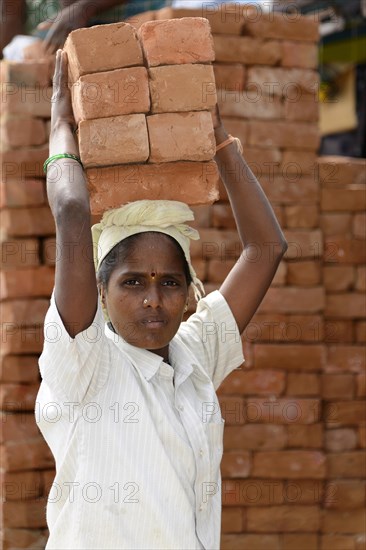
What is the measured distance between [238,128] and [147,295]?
187 cm

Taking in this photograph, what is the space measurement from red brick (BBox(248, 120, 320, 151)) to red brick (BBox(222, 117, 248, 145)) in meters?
0.03

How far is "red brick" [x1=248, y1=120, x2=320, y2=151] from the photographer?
429 cm

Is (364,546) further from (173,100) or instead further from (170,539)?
(173,100)

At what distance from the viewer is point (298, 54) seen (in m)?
4.38

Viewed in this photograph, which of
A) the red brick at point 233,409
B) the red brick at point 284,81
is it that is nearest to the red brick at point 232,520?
the red brick at point 233,409

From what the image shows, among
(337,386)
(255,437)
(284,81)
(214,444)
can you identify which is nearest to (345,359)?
(337,386)

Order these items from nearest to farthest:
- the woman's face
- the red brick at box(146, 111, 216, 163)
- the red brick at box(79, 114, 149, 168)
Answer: the woman's face, the red brick at box(79, 114, 149, 168), the red brick at box(146, 111, 216, 163)

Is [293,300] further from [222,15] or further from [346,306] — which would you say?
[222,15]

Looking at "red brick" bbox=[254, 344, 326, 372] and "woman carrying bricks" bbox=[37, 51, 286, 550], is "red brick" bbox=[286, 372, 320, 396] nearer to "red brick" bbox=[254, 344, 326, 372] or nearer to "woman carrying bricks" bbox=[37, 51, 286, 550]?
"red brick" bbox=[254, 344, 326, 372]

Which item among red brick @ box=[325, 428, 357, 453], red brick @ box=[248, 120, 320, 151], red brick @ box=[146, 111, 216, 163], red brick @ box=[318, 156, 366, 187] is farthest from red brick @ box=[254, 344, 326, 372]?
red brick @ box=[146, 111, 216, 163]

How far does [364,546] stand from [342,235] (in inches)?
57.5

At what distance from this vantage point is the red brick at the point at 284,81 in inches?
170

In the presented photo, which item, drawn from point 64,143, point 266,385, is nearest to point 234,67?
point 266,385

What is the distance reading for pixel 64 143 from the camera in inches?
102
